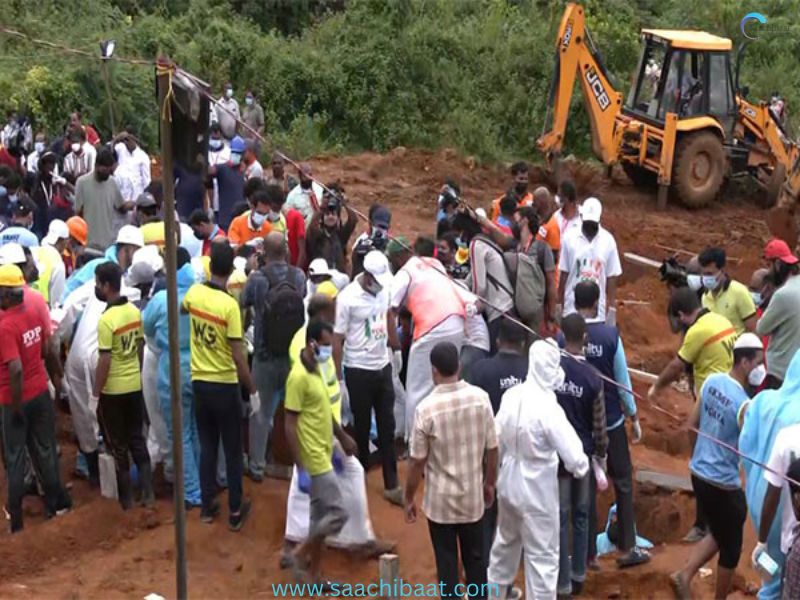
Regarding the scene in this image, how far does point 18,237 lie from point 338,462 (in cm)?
387

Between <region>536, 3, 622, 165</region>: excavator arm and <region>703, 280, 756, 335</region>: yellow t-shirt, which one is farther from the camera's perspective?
<region>536, 3, 622, 165</region>: excavator arm

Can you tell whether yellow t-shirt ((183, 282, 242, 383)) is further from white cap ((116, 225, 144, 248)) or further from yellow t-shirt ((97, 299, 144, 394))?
white cap ((116, 225, 144, 248))

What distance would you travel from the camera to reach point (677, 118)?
1897 centimetres

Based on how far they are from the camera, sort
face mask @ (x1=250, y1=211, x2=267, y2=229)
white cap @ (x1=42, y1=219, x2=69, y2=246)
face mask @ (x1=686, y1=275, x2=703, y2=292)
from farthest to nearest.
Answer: face mask @ (x1=250, y1=211, x2=267, y2=229) < white cap @ (x1=42, y1=219, x2=69, y2=246) < face mask @ (x1=686, y1=275, x2=703, y2=292)

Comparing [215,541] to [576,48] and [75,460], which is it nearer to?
[75,460]

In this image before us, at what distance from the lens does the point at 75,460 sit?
396 inches

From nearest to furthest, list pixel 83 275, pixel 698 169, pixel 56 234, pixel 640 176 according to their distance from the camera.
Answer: pixel 83 275, pixel 56 234, pixel 698 169, pixel 640 176

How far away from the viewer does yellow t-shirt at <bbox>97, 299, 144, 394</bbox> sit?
8.79 metres

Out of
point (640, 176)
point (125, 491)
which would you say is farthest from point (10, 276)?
point (640, 176)

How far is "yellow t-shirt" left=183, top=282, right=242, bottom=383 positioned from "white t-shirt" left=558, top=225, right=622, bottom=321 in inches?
127

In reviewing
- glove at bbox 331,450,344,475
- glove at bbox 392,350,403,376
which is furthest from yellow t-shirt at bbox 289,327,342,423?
glove at bbox 392,350,403,376

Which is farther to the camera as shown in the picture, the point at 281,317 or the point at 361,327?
the point at 361,327

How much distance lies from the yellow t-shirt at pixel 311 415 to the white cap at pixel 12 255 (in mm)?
2585

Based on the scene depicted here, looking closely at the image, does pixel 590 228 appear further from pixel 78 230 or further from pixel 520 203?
pixel 78 230
